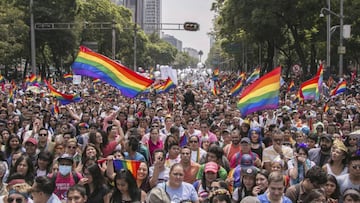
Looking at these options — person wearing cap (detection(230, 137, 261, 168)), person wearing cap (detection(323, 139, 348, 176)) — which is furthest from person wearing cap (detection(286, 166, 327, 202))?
person wearing cap (detection(230, 137, 261, 168))

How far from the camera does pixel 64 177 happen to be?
6.50 metres

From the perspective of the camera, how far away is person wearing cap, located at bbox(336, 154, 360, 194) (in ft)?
20.2

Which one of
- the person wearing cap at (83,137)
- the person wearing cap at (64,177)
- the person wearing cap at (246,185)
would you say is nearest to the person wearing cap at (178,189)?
the person wearing cap at (246,185)

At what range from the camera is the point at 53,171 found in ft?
22.4

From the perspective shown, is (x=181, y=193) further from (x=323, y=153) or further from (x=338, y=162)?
(x=323, y=153)

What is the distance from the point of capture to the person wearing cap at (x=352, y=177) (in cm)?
616

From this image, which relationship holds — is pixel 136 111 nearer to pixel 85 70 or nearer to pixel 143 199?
pixel 85 70

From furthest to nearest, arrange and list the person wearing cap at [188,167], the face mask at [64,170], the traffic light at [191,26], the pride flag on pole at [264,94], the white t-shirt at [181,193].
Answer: the traffic light at [191,26]
the pride flag on pole at [264,94]
the person wearing cap at [188,167]
the face mask at [64,170]
the white t-shirt at [181,193]

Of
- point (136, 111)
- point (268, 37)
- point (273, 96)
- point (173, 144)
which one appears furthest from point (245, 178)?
point (268, 37)

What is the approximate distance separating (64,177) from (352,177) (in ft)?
10.5

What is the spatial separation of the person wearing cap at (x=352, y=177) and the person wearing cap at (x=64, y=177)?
2.90 metres

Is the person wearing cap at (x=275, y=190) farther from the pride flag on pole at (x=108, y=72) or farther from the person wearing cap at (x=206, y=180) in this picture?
the pride flag on pole at (x=108, y=72)

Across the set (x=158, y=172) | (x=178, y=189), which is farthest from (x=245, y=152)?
(x=178, y=189)

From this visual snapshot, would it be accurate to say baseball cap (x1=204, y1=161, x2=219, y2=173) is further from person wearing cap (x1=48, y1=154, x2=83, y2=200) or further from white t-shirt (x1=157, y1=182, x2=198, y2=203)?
person wearing cap (x1=48, y1=154, x2=83, y2=200)
